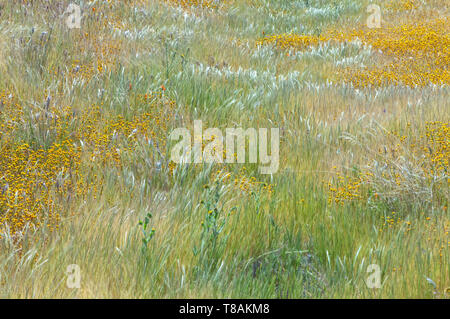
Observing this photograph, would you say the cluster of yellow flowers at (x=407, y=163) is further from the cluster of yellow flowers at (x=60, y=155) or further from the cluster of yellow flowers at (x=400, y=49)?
the cluster of yellow flowers at (x=400, y=49)

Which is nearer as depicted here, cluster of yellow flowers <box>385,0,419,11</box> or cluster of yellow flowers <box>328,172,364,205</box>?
cluster of yellow flowers <box>328,172,364,205</box>

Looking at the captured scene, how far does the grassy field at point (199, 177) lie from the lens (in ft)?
8.20

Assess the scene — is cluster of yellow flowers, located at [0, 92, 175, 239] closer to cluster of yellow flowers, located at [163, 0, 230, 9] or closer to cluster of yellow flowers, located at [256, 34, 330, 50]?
cluster of yellow flowers, located at [256, 34, 330, 50]

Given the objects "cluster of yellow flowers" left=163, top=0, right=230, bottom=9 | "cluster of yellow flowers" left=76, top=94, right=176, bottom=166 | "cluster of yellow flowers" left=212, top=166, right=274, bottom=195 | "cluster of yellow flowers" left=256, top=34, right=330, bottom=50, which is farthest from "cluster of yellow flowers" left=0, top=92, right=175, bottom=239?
"cluster of yellow flowers" left=163, top=0, right=230, bottom=9

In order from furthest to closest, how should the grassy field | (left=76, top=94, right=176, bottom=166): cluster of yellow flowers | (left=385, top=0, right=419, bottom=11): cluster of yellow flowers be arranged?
1. (left=385, top=0, right=419, bottom=11): cluster of yellow flowers
2. (left=76, top=94, right=176, bottom=166): cluster of yellow flowers
3. the grassy field

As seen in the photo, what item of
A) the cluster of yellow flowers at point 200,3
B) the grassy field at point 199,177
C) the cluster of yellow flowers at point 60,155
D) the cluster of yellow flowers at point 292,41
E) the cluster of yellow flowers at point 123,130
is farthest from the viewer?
the cluster of yellow flowers at point 200,3

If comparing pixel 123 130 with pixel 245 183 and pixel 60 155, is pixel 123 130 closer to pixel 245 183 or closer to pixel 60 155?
pixel 60 155

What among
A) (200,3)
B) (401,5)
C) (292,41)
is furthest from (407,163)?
(401,5)

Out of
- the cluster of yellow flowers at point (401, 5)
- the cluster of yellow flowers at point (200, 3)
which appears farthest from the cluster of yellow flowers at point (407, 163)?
the cluster of yellow flowers at point (401, 5)

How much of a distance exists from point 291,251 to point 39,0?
6768 mm

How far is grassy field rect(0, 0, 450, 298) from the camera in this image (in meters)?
2.50

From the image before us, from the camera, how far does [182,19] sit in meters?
9.22

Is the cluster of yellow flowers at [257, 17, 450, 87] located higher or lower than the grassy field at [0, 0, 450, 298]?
higher
